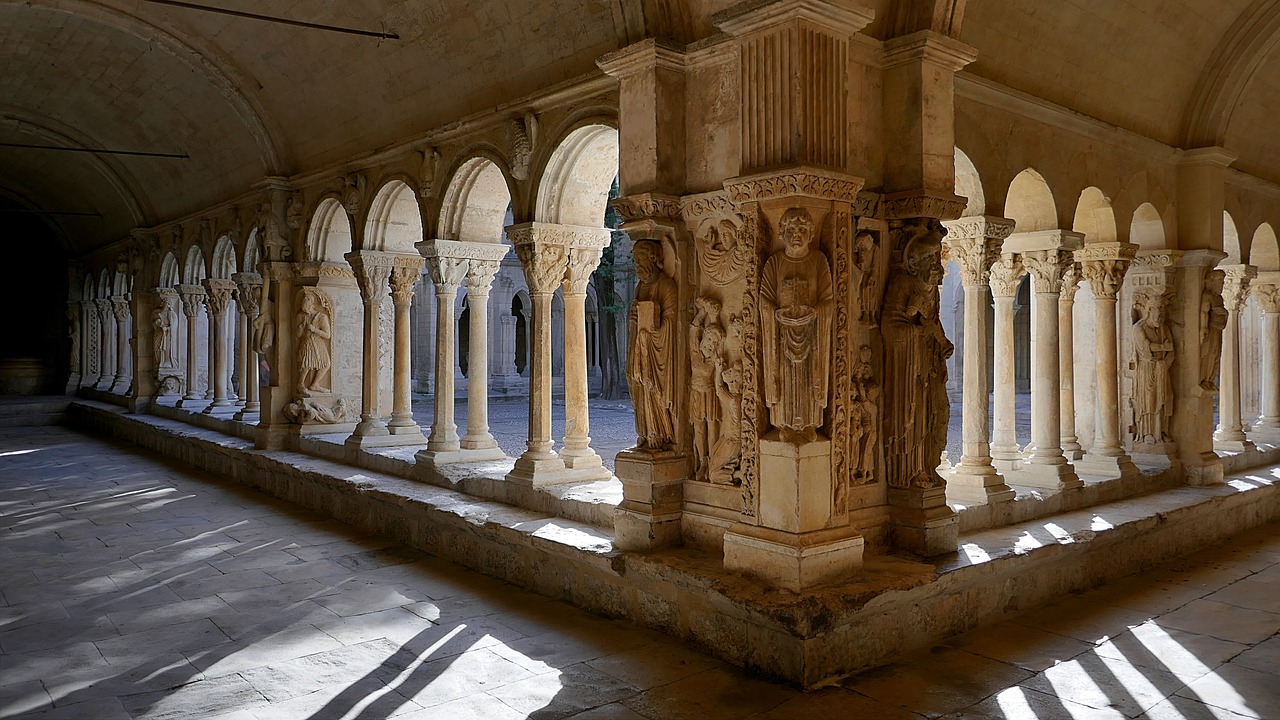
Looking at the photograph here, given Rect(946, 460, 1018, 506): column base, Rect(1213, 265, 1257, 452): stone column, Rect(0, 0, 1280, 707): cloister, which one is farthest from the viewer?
Rect(1213, 265, 1257, 452): stone column

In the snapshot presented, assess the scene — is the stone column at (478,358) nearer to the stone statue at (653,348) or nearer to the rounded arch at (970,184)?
the stone statue at (653,348)

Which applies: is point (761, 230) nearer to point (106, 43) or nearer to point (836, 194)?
point (836, 194)

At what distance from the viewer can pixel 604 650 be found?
4.44 meters

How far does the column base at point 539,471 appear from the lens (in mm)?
6387

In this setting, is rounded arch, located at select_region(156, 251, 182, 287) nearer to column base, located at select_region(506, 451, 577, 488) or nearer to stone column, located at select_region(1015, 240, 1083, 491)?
column base, located at select_region(506, 451, 577, 488)

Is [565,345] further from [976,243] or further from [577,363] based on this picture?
[976,243]

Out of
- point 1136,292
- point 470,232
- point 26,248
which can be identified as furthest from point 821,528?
point 26,248

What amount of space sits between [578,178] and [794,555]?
3560 mm

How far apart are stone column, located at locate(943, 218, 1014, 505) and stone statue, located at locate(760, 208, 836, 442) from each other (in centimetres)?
220

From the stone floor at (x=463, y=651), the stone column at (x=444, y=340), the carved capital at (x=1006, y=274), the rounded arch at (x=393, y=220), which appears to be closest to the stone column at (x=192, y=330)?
the rounded arch at (x=393, y=220)

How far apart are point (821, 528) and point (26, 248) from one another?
24.3 metres

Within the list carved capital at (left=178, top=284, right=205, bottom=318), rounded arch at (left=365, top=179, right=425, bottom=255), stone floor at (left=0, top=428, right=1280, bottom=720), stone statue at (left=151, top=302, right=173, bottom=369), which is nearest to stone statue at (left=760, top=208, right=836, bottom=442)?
stone floor at (left=0, top=428, right=1280, bottom=720)

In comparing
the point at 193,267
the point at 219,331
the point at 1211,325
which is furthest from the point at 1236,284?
the point at 193,267

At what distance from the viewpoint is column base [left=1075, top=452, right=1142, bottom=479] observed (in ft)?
24.1
